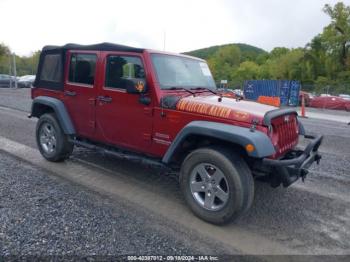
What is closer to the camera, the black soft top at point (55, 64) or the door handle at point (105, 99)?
the door handle at point (105, 99)

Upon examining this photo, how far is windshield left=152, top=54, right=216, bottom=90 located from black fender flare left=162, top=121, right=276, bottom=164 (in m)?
0.84

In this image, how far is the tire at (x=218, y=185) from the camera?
357 cm

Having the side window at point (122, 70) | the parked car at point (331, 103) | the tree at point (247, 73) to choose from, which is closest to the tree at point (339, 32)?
the tree at point (247, 73)

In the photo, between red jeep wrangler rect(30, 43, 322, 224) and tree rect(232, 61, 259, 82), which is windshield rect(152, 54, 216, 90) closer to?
red jeep wrangler rect(30, 43, 322, 224)

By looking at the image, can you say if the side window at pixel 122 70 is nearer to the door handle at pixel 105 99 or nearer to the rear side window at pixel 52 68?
the door handle at pixel 105 99

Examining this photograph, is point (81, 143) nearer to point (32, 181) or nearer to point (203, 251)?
point (32, 181)

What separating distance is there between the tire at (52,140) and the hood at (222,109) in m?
2.55

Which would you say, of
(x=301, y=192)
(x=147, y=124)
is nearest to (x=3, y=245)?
(x=147, y=124)

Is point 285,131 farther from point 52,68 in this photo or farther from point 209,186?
point 52,68

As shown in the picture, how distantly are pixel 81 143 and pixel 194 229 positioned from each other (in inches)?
104

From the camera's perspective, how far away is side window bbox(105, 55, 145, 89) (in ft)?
14.7

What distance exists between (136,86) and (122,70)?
0.63 m

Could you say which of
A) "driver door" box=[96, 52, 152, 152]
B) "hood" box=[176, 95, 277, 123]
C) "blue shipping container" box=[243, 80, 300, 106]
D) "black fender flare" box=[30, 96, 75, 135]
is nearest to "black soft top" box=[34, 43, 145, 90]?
"black fender flare" box=[30, 96, 75, 135]

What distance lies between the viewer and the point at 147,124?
441 cm
